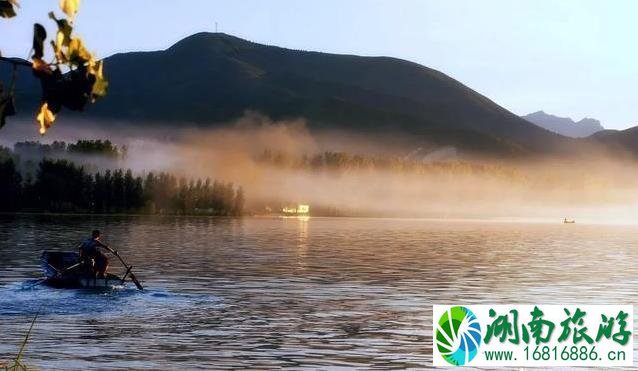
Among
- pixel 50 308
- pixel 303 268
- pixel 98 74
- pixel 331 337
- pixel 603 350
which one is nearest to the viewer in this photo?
pixel 98 74

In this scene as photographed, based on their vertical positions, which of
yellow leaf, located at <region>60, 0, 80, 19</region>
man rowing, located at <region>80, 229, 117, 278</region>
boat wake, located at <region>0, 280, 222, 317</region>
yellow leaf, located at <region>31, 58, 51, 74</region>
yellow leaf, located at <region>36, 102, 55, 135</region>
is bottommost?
boat wake, located at <region>0, 280, 222, 317</region>

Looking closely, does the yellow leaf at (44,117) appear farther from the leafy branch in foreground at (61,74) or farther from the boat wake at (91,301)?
the boat wake at (91,301)

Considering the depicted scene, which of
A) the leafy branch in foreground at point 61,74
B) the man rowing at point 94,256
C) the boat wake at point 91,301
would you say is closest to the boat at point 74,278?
the man rowing at point 94,256

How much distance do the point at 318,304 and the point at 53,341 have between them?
22397 millimetres

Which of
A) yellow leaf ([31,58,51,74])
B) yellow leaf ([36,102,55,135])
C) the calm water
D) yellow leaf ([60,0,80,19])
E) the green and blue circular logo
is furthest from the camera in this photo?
the calm water

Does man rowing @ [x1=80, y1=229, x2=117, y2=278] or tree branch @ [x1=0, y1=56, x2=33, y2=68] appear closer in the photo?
tree branch @ [x1=0, y1=56, x2=33, y2=68]

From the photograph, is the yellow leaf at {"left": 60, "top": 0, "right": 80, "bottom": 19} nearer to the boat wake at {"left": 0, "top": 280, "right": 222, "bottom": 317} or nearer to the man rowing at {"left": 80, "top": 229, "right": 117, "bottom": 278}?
the boat wake at {"left": 0, "top": 280, "right": 222, "bottom": 317}

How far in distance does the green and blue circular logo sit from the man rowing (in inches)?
1497

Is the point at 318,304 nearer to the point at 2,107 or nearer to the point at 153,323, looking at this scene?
the point at 153,323

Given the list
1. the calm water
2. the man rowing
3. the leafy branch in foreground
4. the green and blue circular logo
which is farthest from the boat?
the leafy branch in foreground

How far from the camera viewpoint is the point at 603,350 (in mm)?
23000

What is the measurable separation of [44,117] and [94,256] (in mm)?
50834

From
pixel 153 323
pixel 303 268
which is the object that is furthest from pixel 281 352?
pixel 303 268

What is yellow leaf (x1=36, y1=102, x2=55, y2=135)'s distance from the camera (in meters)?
9.54
